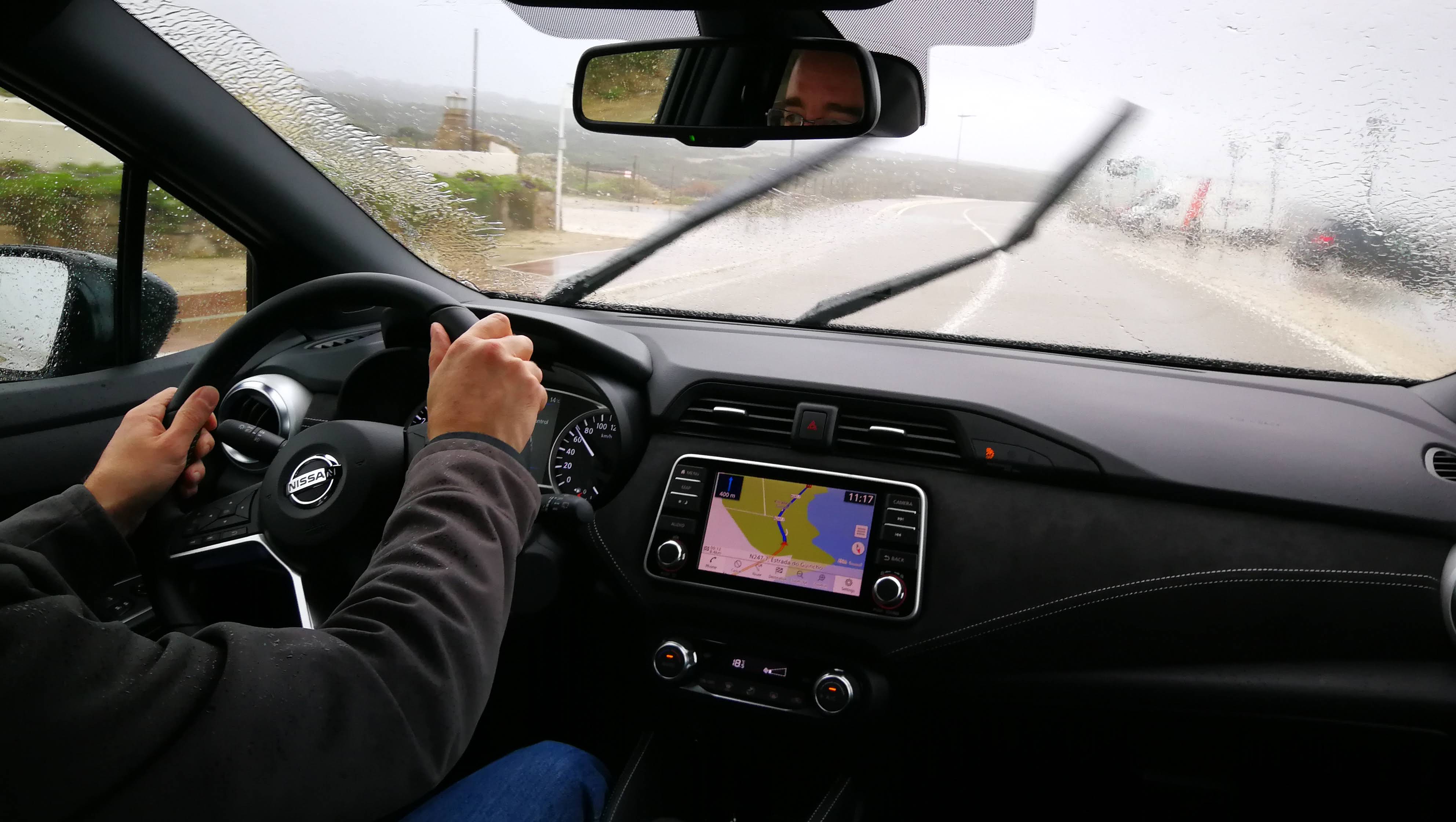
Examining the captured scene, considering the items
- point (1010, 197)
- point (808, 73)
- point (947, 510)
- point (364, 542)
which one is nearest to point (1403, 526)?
point (947, 510)

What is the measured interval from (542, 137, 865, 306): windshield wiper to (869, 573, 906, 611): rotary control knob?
4.79ft

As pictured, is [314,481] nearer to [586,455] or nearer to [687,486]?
[586,455]

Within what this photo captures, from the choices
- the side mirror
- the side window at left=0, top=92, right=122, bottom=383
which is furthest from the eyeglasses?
the side mirror

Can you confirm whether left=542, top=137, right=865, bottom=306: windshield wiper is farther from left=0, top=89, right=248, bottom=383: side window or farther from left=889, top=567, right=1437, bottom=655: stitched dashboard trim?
left=889, top=567, right=1437, bottom=655: stitched dashboard trim

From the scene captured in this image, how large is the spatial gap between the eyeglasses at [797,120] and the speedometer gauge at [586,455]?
0.95 meters

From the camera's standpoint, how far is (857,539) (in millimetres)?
2584

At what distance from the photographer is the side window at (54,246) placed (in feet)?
8.75

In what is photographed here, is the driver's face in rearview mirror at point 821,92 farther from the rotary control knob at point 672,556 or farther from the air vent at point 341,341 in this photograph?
the air vent at point 341,341

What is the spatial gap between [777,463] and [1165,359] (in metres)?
1.22

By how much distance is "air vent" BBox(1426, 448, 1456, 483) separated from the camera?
90.3 inches

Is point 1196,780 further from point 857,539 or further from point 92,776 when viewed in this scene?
point 92,776

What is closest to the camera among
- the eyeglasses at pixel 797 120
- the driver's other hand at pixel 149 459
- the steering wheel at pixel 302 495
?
the driver's other hand at pixel 149 459

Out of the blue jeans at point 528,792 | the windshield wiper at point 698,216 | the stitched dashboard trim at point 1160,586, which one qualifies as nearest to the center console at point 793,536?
the stitched dashboard trim at point 1160,586

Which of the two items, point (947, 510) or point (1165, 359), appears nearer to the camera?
point (947, 510)
